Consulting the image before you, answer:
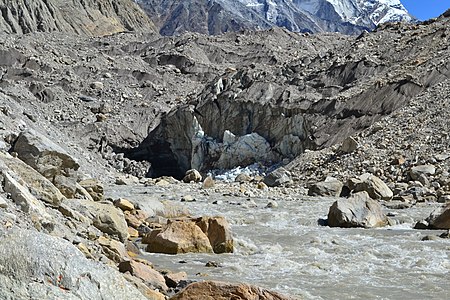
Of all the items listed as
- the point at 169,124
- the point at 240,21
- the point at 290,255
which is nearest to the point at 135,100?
the point at 169,124

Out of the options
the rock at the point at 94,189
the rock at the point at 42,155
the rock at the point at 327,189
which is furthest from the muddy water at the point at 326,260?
the rock at the point at 42,155

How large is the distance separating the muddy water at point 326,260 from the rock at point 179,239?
22 centimetres

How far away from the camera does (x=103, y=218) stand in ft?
31.0

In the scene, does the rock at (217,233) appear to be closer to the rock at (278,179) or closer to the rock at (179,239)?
the rock at (179,239)

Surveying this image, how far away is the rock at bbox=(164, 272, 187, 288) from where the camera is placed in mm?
6797

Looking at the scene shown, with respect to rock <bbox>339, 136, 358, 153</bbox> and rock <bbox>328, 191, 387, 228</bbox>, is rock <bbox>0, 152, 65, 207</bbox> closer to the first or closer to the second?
rock <bbox>328, 191, 387, 228</bbox>

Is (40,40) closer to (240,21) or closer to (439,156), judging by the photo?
(439,156)

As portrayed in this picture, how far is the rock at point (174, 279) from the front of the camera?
6.80m

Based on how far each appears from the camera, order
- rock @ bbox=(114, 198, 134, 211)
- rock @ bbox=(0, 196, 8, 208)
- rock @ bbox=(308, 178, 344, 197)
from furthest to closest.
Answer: rock @ bbox=(308, 178, 344, 197)
rock @ bbox=(114, 198, 134, 211)
rock @ bbox=(0, 196, 8, 208)

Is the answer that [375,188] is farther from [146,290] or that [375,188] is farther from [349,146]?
[146,290]

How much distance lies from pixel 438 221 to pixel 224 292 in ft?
28.3

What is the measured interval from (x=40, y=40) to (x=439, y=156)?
3893 centimetres

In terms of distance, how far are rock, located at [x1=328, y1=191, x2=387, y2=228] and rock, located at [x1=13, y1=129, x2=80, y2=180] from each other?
259 inches

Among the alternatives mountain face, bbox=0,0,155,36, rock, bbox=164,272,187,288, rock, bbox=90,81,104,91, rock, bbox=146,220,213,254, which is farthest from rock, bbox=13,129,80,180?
mountain face, bbox=0,0,155,36
